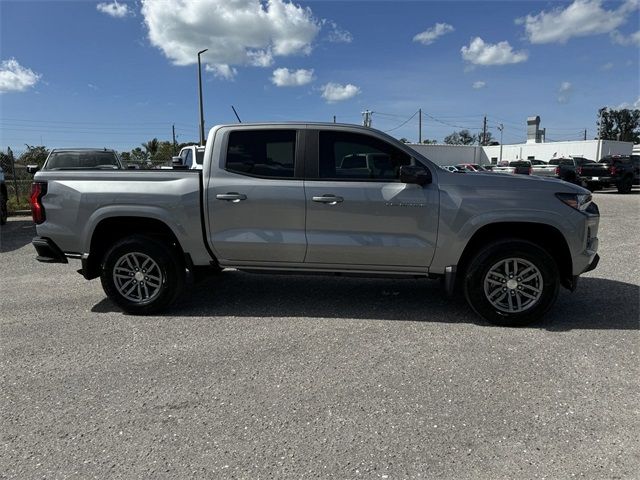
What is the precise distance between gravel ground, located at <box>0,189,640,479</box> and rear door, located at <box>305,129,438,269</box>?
0.70 meters

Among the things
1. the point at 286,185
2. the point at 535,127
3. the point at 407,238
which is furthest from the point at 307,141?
the point at 535,127

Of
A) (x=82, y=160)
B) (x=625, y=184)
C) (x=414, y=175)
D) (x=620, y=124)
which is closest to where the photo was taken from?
(x=414, y=175)

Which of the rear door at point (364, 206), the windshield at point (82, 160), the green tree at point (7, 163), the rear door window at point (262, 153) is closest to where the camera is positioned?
the rear door at point (364, 206)

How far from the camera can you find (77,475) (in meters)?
2.56

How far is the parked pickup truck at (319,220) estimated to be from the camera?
15.2 ft

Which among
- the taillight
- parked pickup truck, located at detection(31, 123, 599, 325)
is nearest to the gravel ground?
parked pickup truck, located at detection(31, 123, 599, 325)

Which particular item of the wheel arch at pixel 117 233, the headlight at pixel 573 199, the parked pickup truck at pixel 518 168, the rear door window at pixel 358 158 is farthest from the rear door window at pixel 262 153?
the parked pickup truck at pixel 518 168

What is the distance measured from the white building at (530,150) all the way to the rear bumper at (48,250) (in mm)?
50109

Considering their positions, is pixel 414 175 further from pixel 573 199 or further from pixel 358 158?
pixel 573 199

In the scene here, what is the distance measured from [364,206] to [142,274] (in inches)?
94.3

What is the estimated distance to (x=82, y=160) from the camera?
12.0m

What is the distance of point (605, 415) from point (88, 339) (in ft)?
13.7

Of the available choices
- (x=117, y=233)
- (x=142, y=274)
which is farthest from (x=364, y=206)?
(x=117, y=233)

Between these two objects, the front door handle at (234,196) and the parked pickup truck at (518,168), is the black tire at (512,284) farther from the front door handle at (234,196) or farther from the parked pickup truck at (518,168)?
the parked pickup truck at (518,168)
